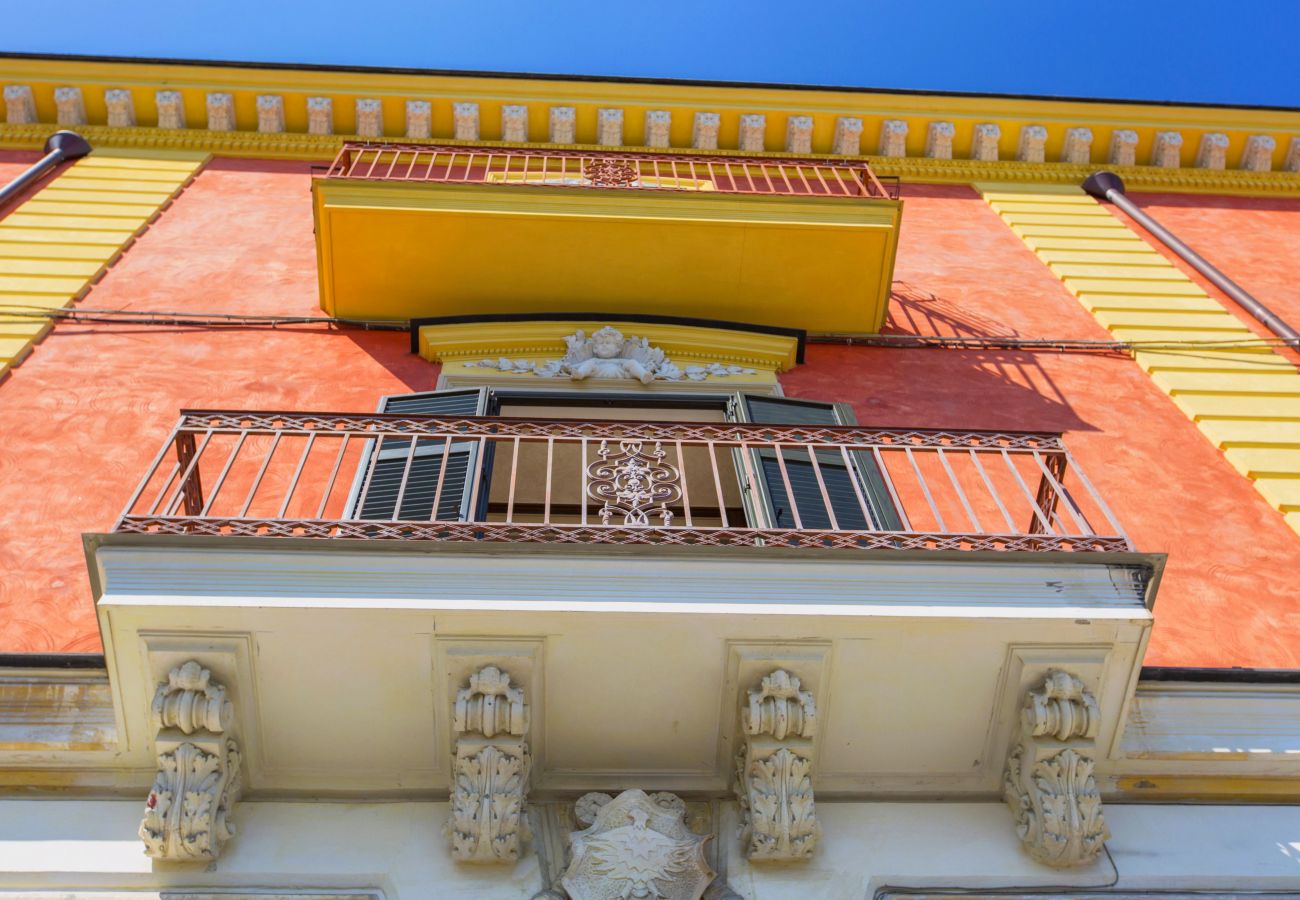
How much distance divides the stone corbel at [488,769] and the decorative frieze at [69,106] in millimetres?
11165

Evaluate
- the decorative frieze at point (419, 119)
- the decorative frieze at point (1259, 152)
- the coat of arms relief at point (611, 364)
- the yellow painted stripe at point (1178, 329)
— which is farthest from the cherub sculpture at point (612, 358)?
the decorative frieze at point (1259, 152)

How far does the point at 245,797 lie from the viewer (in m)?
5.80

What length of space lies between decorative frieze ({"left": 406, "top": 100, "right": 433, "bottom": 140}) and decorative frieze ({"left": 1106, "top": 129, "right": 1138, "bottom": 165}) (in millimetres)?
7802

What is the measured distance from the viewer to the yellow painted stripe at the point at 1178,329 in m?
8.91

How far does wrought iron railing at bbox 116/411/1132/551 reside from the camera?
5.79 metres

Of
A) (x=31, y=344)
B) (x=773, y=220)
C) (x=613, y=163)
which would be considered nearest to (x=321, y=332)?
(x=31, y=344)

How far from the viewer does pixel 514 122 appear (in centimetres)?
1422

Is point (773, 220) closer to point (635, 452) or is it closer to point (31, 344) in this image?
point (635, 452)

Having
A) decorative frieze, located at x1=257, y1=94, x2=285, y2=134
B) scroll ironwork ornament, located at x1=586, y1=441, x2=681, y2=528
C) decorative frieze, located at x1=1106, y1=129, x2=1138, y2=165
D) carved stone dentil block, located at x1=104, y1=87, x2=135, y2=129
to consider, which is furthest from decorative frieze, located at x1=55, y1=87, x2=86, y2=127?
decorative frieze, located at x1=1106, y1=129, x2=1138, y2=165

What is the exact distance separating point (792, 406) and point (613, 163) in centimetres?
329

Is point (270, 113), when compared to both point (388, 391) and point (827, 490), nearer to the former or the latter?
point (388, 391)

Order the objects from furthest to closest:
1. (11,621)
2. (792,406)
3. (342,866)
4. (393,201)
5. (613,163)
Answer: (613,163), (393,201), (792,406), (11,621), (342,866)

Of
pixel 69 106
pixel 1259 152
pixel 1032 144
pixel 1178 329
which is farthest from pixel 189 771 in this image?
pixel 1259 152

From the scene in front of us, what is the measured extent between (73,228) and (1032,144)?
10162 mm
